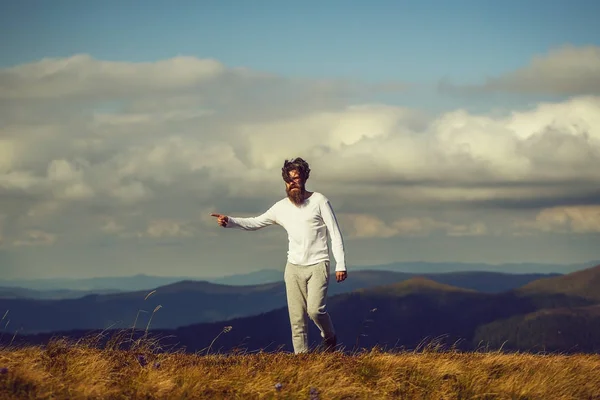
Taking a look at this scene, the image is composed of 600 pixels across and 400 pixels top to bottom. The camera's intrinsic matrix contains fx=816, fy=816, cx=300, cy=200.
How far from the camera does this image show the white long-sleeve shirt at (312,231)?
13.9 m

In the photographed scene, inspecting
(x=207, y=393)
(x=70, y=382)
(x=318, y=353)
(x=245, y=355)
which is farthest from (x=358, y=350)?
(x=70, y=382)

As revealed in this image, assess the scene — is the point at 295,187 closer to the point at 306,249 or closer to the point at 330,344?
the point at 306,249

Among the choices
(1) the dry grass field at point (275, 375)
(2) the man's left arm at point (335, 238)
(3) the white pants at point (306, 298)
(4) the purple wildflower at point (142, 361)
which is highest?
(2) the man's left arm at point (335, 238)

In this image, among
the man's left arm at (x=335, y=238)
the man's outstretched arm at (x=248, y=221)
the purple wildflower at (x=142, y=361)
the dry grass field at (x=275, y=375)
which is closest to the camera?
the dry grass field at (x=275, y=375)

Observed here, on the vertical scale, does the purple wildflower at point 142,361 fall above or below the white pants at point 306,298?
below

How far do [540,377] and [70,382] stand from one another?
713cm

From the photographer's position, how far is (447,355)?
1433 centimetres

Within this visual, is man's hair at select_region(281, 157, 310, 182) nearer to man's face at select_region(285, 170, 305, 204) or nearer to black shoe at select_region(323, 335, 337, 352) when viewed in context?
man's face at select_region(285, 170, 305, 204)

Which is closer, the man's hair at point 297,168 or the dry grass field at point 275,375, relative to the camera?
the dry grass field at point 275,375

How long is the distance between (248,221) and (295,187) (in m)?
Result: 1.31

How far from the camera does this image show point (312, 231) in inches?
548

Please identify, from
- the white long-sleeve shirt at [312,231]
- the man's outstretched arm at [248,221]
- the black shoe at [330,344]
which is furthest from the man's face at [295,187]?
the black shoe at [330,344]

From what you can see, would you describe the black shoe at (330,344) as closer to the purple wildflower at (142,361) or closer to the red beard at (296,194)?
the red beard at (296,194)

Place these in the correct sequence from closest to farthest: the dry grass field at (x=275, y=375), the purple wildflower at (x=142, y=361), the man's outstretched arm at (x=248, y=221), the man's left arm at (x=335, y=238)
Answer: the dry grass field at (x=275, y=375), the purple wildflower at (x=142, y=361), the man's left arm at (x=335, y=238), the man's outstretched arm at (x=248, y=221)
